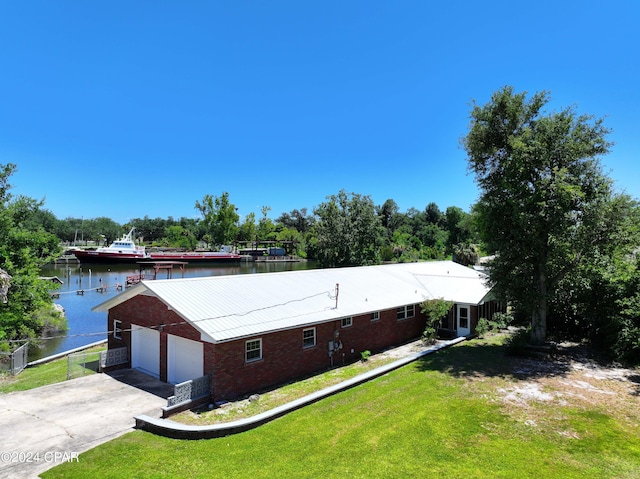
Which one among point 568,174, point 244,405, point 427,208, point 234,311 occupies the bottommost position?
point 244,405

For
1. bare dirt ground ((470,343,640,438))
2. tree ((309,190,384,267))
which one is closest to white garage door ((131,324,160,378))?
bare dirt ground ((470,343,640,438))

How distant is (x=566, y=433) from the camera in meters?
10.2

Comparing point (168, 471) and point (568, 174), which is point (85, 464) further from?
point (568, 174)

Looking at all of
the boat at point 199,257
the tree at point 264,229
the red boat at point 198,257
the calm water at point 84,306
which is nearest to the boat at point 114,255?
the calm water at point 84,306

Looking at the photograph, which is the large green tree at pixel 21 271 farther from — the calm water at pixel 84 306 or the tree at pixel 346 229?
the tree at pixel 346 229

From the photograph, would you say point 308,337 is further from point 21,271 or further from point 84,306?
point 84,306

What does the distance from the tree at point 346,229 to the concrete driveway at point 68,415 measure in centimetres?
3588

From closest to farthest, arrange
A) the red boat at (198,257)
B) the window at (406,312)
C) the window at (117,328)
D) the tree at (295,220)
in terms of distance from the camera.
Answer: the window at (117,328) → the window at (406,312) → the red boat at (198,257) → the tree at (295,220)

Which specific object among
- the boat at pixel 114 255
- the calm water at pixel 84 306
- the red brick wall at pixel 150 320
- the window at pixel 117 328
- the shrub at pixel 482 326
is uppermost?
the boat at pixel 114 255

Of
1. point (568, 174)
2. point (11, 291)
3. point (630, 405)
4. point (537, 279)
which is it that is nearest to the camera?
point (630, 405)

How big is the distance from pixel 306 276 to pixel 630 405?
14.4 metres

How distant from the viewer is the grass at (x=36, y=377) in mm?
14727

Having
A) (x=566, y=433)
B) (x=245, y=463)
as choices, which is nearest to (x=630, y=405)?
(x=566, y=433)

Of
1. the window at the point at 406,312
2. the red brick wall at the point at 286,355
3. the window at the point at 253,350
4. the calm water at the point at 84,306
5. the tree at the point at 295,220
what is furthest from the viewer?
the tree at the point at 295,220
